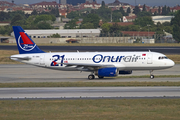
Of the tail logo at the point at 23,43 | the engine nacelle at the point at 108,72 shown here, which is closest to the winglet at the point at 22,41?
the tail logo at the point at 23,43

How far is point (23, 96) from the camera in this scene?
2680 cm

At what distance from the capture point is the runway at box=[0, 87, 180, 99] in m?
26.6

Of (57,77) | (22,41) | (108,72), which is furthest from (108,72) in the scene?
(22,41)

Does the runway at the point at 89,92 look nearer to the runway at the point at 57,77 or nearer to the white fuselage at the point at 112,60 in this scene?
the runway at the point at 57,77

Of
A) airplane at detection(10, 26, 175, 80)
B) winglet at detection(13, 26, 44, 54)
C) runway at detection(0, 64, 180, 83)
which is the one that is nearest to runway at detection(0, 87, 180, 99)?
runway at detection(0, 64, 180, 83)

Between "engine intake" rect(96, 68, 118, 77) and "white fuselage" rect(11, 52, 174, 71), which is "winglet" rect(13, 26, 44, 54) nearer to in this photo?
"white fuselage" rect(11, 52, 174, 71)

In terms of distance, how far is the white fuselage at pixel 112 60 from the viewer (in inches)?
1543

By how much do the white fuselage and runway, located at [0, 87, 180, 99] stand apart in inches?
362
